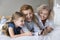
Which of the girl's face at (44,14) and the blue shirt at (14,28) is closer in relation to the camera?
the blue shirt at (14,28)

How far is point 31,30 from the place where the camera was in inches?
51.0

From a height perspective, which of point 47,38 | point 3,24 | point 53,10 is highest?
point 53,10

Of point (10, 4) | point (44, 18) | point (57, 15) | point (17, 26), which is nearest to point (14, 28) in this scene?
point (17, 26)

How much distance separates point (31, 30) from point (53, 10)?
0.37 metres

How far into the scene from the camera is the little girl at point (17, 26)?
122 centimetres

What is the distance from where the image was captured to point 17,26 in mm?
Answer: 1271

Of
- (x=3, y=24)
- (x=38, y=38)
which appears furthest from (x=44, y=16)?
(x=3, y=24)

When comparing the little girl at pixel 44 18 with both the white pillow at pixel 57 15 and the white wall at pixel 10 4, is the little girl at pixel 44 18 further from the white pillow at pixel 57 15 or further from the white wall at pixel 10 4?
the white wall at pixel 10 4

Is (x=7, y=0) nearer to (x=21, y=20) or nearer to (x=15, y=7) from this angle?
(x=15, y=7)

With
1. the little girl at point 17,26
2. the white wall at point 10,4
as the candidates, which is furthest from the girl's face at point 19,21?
the white wall at point 10,4

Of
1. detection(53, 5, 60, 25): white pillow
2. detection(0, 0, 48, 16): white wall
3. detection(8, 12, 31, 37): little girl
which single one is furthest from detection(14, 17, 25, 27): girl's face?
detection(0, 0, 48, 16): white wall

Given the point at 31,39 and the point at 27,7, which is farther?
the point at 27,7

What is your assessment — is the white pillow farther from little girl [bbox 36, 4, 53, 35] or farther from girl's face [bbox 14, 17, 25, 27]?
girl's face [bbox 14, 17, 25, 27]

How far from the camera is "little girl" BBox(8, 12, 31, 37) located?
1219 millimetres
